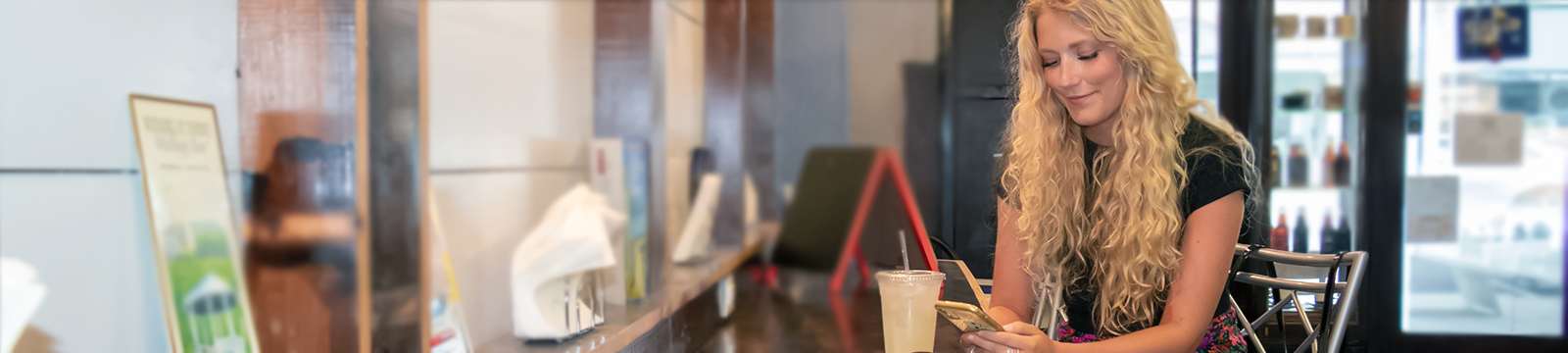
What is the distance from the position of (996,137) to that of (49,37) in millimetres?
996

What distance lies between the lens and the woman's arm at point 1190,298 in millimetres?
1018

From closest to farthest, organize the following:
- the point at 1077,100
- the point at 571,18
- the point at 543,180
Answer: the point at 1077,100 < the point at 543,180 < the point at 571,18

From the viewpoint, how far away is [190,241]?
4.87 ft

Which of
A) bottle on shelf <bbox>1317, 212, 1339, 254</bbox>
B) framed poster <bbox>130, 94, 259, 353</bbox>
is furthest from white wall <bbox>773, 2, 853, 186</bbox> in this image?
framed poster <bbox>130, 94, 259, 353</bbox>

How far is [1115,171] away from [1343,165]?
320 cm

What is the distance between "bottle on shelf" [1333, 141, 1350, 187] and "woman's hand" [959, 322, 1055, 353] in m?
3.05

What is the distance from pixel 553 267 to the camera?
7.77 ft

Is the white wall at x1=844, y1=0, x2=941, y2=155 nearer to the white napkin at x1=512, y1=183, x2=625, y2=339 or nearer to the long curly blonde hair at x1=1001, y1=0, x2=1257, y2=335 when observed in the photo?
the white napkin at x1=512, y1=183, x2=625, y2=339

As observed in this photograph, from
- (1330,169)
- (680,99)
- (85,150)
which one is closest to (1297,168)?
(1330,169)

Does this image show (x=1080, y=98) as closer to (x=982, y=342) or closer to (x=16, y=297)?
(x=982, y=342)

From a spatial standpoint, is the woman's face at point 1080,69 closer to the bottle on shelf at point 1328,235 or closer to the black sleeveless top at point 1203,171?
the black sleeveless top at point 1203,171

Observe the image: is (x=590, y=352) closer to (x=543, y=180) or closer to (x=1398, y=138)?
(x=543, y=180)

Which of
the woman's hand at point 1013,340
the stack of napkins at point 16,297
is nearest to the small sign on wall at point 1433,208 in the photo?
the woman's hand at point 1013,340

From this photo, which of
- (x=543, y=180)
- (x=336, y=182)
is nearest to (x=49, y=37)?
(x=336, y=182)
